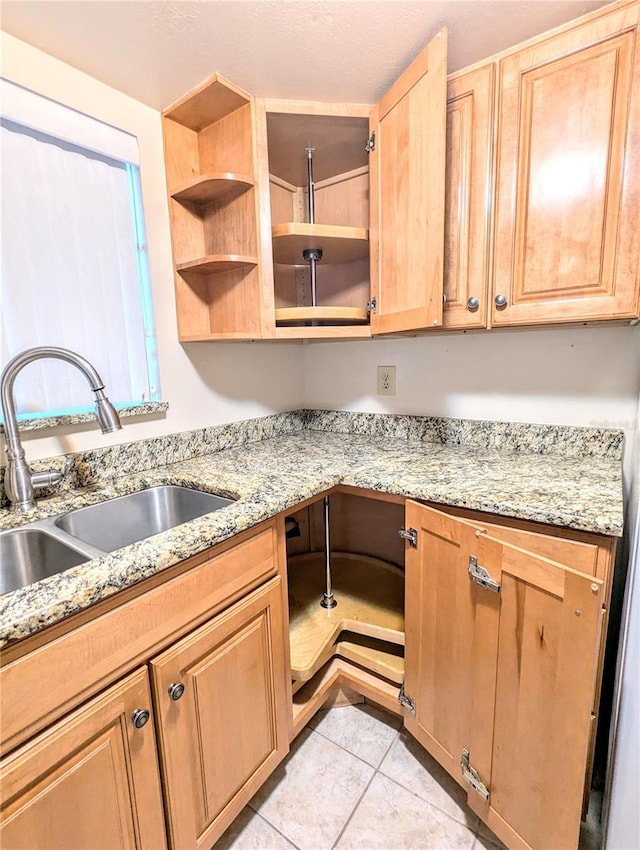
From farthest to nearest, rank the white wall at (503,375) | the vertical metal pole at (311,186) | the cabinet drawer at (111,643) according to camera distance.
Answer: the vertical metal pole at (311,186) → the white wall at (503,375) → the cabinet drawer at (111,643)

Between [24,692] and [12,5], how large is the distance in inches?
52.9

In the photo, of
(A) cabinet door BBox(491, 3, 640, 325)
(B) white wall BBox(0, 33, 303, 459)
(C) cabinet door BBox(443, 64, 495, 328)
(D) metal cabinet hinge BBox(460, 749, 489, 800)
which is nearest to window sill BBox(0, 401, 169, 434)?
(B) white wall BBox(0, 33, 303, 459)

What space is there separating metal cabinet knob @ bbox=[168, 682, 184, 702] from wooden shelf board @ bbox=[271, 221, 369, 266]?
1204 millimetres

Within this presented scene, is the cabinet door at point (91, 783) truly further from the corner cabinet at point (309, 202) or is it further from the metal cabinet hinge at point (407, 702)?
the corner cabinet at point (309, 202)

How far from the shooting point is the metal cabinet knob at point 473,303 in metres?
1.10

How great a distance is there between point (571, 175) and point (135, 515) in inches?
56.7

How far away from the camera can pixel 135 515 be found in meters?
1.15

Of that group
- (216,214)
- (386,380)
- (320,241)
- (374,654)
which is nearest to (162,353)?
(216,214)

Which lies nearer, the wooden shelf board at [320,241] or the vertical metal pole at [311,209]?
the wooden shelf board at [320,241]

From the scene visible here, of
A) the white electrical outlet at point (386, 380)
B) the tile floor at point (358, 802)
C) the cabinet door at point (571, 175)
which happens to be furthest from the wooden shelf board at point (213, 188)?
the tile floor at point (358, 802)

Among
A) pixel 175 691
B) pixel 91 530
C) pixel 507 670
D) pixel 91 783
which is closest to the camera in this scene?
pixel 91 783

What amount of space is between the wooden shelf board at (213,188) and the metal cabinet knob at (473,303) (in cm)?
73

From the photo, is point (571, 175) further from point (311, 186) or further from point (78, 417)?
point (78, 417)

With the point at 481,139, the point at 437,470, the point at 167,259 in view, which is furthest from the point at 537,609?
the point at 167,259
